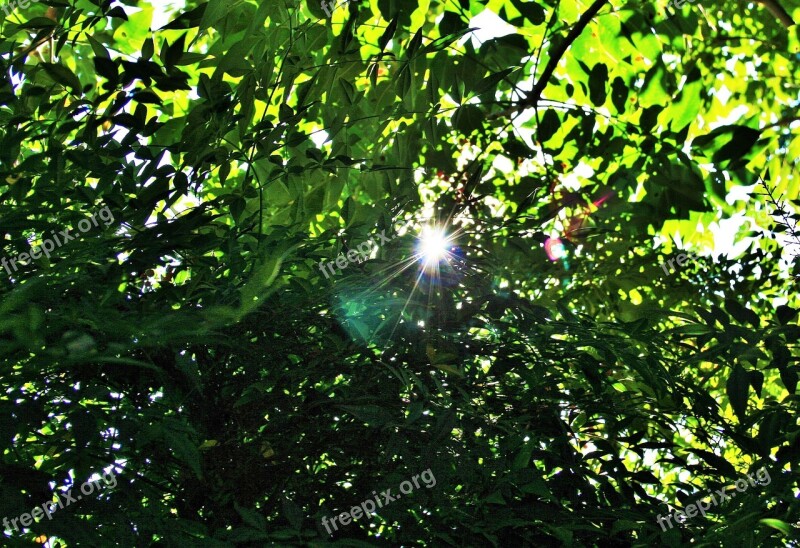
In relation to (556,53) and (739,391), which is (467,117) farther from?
(739,391)

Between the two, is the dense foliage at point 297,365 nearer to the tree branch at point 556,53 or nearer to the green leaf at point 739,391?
the green leaf at point 739,391

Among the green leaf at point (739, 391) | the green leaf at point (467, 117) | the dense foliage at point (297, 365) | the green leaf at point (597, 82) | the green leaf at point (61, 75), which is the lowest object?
the green leaf at point (739, 391)

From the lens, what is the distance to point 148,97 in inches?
52.0

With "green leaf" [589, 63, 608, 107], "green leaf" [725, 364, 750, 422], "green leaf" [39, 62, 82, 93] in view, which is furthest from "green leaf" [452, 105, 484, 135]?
"green leaf" [725, 364, 750, 422]

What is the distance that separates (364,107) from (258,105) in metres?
0.65

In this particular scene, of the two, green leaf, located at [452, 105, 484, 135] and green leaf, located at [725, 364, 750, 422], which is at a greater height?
green leaf, located at [452, 105, 484, 135]

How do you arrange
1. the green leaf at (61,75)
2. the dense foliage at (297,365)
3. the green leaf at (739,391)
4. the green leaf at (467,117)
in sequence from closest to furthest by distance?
the dense foliage at (297,365), the green leaf at (739,391), the green leaf at (61,75), the green leaf at (467,117)

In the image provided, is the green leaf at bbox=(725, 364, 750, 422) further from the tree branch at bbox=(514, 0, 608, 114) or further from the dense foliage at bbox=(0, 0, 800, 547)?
the tree branch at bbox=(514, 0, 608, 114)

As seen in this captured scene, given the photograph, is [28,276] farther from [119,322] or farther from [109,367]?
[119,322]

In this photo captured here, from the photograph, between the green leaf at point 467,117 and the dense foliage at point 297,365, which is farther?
→ the green leaf at point 467,117

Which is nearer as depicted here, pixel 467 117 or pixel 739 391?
pixel 739 391

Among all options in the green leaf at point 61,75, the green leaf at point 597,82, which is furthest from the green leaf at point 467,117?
the green leaf at point 61,75

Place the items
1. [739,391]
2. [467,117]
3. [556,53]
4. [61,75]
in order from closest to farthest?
[739,391] → [61,75] → [467,117] → [556,53]

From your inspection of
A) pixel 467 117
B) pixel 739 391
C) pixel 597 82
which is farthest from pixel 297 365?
pixel 597 82
